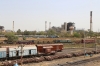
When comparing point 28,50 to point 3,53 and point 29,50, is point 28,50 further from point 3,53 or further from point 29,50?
point 3,53

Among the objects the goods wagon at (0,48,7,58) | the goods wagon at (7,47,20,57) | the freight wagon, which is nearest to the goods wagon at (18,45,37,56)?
the freight wagon

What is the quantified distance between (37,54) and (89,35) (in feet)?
316

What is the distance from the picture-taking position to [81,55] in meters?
52.0

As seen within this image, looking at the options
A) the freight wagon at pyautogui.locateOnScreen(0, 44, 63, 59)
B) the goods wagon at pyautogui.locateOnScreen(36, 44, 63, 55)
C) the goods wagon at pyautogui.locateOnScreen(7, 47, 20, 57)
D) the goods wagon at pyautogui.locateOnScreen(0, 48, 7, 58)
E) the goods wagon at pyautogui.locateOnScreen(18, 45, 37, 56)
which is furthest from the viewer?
the goods wagon at pyautogui.locateOnScreen(36, 44, 63, 55)

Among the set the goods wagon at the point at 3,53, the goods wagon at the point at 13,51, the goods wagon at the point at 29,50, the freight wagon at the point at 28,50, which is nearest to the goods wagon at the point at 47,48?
the freight wagon at the point at 28,50

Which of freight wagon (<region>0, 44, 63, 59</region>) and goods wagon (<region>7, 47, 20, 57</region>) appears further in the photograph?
goods wagon (<region>7, 47, 20, 57</region>)

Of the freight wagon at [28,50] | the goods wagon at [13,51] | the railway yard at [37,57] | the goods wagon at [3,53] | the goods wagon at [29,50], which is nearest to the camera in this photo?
the railway yard at [37,57]

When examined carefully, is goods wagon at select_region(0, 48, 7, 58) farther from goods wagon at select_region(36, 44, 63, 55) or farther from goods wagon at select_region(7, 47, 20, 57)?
goods wagon at select_region(36, 44, 63, 55)

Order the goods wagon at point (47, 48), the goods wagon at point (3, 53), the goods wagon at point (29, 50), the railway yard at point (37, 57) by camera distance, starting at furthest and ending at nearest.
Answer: the goods wagon at point (47, 48)
the goods wagon at point (29, 50)
the goods wagon at point (3, 53)
the railway yard at point (37, 57)

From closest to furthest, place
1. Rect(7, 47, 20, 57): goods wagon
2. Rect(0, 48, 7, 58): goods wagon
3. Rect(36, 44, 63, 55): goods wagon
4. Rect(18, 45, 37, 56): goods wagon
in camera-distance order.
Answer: Rect(0, 48, 7, 58): goods wagon → Rect(7, 47, 20, 57): goods wagon → Rect(18, 45, 37, 56): goods wagon → Rect(36, 44, 63, 55): goods wagon

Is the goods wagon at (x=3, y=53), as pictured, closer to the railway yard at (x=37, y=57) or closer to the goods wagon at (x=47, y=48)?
the railway yard at (x=37, y=57)

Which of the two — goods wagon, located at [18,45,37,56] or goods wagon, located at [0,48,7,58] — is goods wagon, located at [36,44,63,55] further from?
goods wagon, located at [0,48,7,58]

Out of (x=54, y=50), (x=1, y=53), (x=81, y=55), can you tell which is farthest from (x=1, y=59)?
(x=81, y=55)

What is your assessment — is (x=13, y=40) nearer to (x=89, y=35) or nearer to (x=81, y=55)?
(x=81, y=55)
